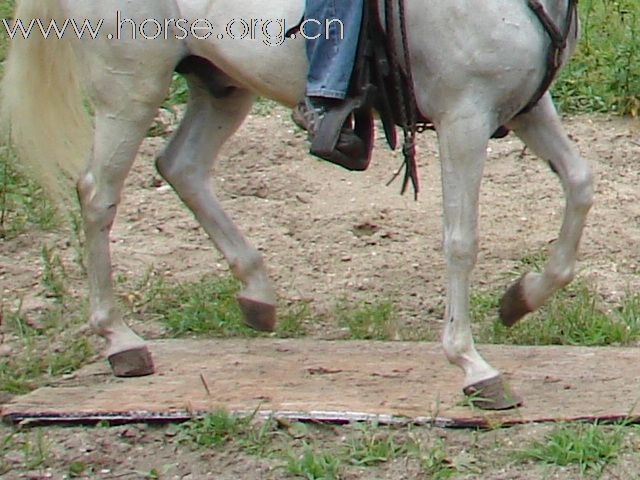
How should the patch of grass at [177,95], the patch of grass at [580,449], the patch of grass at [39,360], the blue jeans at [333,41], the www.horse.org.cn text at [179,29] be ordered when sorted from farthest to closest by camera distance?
the patch of grass at [177,95] → the patch of grass at [39,360] → the www.horse.org.cn text at [179,29] → the blue jeans at [333,41] → the patch of grass at [580,449]

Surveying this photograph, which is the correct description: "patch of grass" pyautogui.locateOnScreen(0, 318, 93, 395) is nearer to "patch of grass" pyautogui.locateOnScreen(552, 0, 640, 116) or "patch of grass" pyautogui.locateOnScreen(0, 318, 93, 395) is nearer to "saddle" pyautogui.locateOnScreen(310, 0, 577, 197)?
"saddle" pyautogui.locateOnScreen(310, 0, 577, 197)

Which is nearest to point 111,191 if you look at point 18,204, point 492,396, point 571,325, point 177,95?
point 492,396

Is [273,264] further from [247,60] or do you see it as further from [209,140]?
[247,60]

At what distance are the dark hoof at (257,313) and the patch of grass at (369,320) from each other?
16.5 inches

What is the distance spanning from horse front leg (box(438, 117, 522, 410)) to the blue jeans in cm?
36

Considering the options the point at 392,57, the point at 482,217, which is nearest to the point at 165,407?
the point at 392,57

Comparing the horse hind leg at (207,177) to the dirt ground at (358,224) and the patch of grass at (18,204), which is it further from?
the patch of grass at (18,204)

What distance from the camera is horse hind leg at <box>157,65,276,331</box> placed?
5031mm

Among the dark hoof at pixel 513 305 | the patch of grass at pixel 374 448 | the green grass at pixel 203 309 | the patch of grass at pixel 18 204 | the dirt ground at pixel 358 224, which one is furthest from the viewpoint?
the patch of grass at pixel 18 204

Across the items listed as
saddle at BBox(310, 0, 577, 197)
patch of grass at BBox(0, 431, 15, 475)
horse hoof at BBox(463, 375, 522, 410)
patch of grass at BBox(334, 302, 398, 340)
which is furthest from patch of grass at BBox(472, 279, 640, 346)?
patch of grass at BBox(0, 431, 15, 475)

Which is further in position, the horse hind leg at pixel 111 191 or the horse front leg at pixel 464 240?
the horse hind leg at pixel 111 191

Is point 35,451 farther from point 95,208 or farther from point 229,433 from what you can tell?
point 95,208

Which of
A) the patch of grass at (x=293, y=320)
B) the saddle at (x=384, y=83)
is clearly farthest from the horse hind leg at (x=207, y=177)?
the saddle at (x=384, y=83)

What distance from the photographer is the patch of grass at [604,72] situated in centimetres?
759
